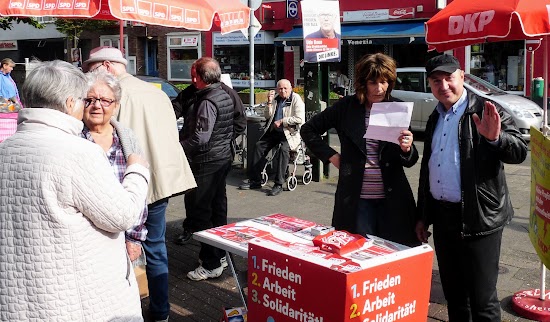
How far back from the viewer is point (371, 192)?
3.85 meters

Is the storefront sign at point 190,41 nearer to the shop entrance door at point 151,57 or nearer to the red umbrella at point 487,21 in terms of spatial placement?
the shop entrance door at point 151,57

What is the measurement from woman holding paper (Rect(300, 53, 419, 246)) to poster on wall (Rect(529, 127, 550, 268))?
69 centimetres

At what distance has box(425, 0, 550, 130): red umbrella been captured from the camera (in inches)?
152

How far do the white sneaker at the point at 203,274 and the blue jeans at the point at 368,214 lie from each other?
1.81 meters

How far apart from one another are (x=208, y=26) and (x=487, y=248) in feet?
12.5

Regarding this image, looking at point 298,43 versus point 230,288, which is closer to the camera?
point 230,288

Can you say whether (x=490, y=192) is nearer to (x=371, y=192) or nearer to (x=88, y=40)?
(x=371, y=192)

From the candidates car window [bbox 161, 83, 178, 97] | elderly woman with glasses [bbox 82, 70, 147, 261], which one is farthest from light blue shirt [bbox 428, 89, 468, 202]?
car window [bbox 161, 83, 178, 97]

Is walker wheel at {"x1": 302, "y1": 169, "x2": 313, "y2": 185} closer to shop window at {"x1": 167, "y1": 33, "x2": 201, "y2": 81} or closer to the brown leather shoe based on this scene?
the brown leather shoe

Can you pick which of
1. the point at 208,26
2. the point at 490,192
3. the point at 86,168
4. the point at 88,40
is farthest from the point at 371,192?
the point at 88,40

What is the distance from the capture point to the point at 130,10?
5.52 m

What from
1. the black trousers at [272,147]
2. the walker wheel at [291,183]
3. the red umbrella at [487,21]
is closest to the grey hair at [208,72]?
the red umbrella at [487,21]

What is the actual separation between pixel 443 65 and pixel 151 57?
29.6m

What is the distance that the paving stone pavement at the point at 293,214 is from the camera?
185 inches
